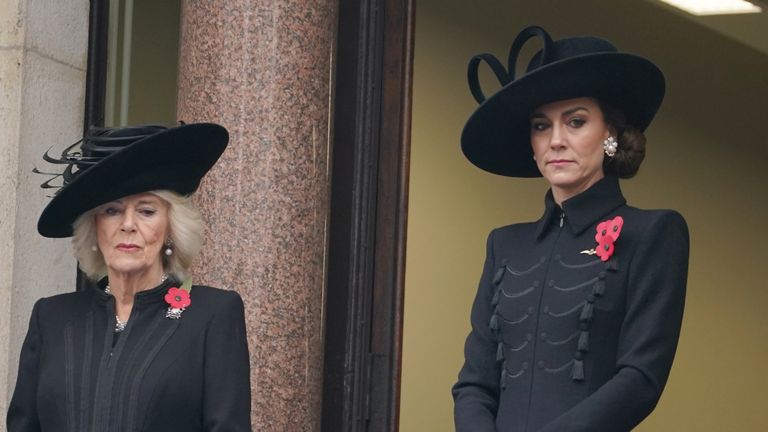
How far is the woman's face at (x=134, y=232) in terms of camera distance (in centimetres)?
445

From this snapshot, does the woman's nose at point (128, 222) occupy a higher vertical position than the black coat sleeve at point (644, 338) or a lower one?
higher

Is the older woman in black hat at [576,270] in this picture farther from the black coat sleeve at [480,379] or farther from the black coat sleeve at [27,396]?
the black coat sleeve at [27,396]

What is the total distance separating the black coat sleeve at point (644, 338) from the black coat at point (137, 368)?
91 cm

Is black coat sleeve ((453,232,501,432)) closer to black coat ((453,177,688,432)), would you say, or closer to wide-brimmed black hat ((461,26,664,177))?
black coat ((453,177,688,432))

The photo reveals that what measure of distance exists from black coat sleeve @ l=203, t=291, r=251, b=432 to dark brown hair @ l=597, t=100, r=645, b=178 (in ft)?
3.54

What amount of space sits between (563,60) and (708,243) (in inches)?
191

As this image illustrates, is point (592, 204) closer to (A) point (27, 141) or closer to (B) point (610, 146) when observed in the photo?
(B) point (610, 146)

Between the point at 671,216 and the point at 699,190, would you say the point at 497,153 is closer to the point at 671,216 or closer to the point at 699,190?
the point at 671,216

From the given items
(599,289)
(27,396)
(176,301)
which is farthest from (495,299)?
(27,396)

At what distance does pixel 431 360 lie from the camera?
721 centimetres

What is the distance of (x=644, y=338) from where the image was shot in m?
3.98

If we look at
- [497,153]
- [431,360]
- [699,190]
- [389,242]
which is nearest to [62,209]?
[497,153]

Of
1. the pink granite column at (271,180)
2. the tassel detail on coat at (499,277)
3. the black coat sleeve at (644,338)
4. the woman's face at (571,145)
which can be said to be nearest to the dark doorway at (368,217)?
the pink granite column at (271,180)

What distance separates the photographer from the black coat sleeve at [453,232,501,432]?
4.20 meters
